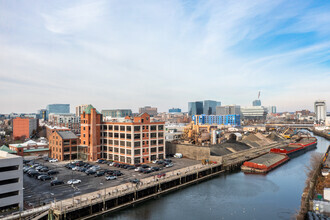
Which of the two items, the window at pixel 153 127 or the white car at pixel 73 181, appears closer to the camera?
the white car at pixel 73 181

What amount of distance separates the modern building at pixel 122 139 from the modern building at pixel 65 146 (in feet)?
7.00

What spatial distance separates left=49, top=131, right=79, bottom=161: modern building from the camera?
216ft

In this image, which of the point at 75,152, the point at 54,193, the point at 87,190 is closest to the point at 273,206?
the point at 87,190

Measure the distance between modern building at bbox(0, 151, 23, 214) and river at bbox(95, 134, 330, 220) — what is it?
35.0ft

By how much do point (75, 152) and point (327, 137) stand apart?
159m

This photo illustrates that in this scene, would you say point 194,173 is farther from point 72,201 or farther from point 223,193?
point 72,201

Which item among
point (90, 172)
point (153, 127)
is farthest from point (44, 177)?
point (153, 127)

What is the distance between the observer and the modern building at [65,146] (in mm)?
65750

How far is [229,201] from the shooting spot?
4147 cm

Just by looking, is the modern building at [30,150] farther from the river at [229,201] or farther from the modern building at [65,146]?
the river at [229,201]

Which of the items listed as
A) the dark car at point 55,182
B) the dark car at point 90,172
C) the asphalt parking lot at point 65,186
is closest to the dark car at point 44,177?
the asphalt parking lot at point 65,186

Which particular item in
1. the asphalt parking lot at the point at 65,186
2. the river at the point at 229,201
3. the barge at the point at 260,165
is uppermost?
the asphalt parking lot at the point at 65,186

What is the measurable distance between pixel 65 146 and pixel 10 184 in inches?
1458

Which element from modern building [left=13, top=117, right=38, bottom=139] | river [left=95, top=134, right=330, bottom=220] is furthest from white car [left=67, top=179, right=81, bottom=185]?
modern building [left=13, top=117, right=38, bottom=139]
